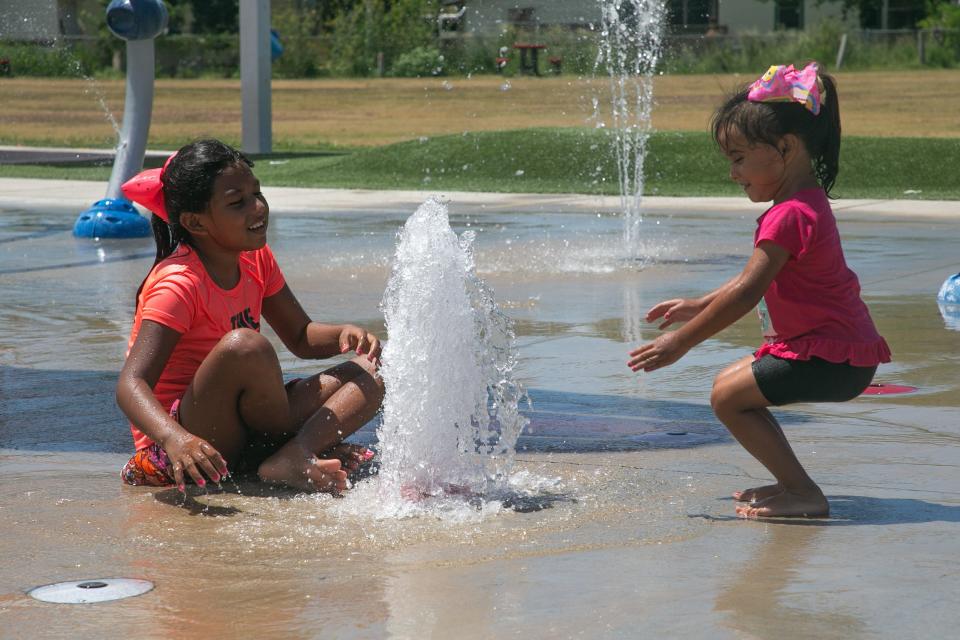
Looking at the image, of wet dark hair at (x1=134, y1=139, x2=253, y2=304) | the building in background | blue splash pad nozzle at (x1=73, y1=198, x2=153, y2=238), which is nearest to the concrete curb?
blue splash pad nozzle at (x1=73, y1=198, x2=153, y2=238)

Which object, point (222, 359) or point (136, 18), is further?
point (136, 18)

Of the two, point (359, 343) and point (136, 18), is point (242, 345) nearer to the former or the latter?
point (359, 343)

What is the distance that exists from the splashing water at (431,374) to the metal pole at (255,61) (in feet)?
59.4

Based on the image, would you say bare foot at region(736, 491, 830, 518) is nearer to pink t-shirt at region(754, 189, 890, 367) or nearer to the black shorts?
the black shorts

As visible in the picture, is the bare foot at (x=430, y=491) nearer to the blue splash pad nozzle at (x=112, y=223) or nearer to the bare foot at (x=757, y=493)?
the bare foot at (x=757, y=493)

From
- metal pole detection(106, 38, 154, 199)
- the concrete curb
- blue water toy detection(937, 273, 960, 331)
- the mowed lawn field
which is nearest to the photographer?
blue water toy detection(937, 273, 960, 331)

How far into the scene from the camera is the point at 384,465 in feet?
14.9

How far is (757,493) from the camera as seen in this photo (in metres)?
4.40

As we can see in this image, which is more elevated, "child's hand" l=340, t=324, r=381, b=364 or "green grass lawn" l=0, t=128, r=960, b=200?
"child's hand" l=340, t=324, r=381, b=364

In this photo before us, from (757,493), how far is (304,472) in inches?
51.4

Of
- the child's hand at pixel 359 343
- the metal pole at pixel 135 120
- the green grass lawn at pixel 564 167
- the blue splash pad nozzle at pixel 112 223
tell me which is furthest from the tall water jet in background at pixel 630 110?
the child's hand at pixel 359 343

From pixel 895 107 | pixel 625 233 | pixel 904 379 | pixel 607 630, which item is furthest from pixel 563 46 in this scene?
pixel 607 630

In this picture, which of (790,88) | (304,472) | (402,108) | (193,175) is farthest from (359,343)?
(402,108)

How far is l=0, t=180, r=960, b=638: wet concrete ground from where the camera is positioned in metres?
3.39
